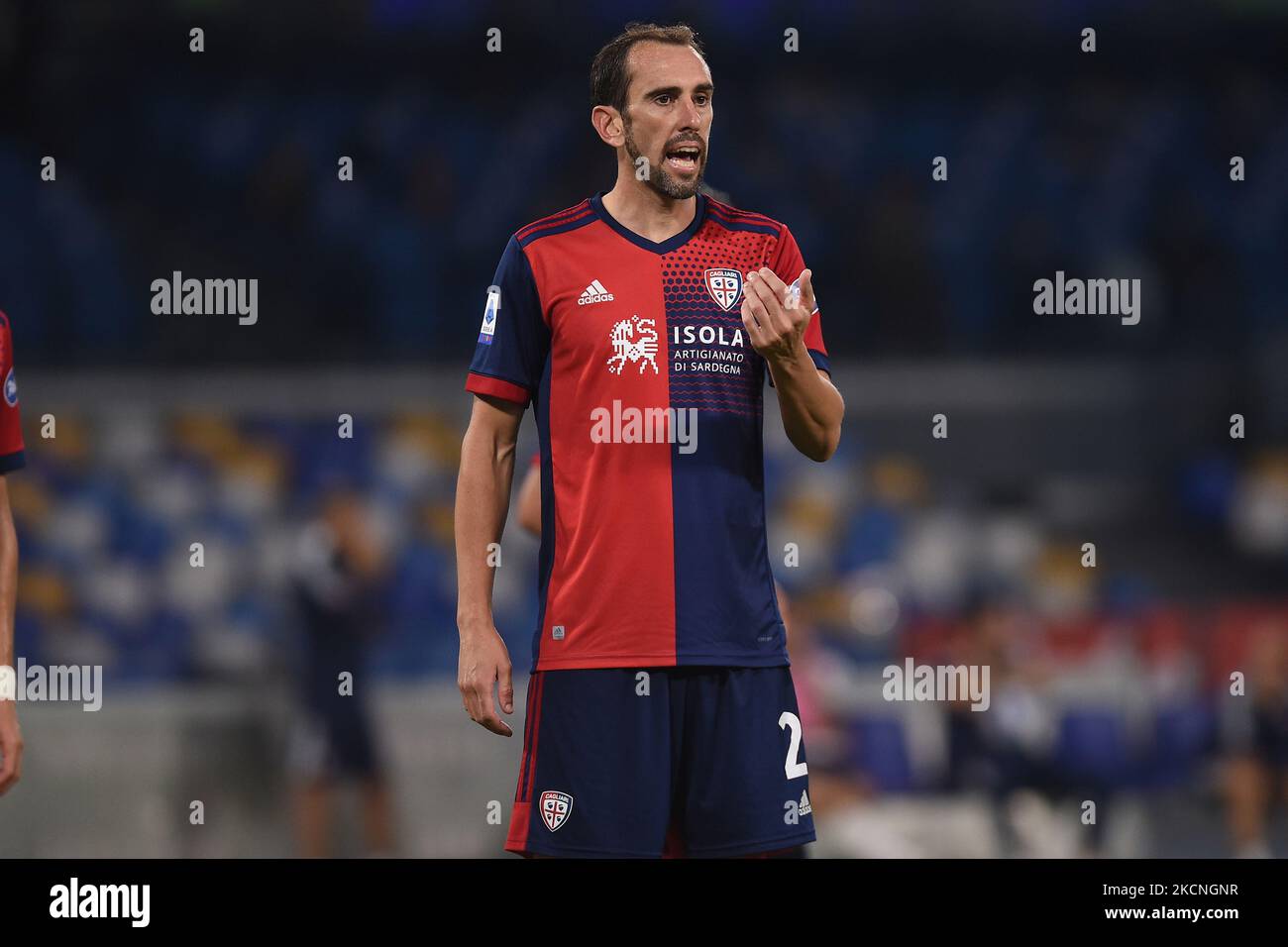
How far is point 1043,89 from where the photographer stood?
12.1 m

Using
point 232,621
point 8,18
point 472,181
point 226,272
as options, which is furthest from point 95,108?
point 232,621

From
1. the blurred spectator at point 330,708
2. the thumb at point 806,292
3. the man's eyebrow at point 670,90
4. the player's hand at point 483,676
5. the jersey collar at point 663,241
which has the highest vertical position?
the man's eyebrow at point 670,90

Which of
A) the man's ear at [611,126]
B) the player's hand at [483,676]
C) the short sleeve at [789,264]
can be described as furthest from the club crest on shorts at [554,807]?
the man's ear at [611,126]

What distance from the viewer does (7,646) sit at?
3346 mm

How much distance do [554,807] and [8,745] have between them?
50.2 inches

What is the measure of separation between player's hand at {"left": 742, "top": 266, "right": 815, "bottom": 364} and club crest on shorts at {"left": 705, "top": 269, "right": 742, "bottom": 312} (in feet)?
0.71

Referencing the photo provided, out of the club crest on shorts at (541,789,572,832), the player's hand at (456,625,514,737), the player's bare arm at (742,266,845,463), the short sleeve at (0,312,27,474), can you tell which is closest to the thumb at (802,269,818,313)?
the player's bare arm at (742,266,845,463)

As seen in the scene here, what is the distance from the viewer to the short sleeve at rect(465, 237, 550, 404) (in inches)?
115

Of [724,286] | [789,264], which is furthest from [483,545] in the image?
[789,264]

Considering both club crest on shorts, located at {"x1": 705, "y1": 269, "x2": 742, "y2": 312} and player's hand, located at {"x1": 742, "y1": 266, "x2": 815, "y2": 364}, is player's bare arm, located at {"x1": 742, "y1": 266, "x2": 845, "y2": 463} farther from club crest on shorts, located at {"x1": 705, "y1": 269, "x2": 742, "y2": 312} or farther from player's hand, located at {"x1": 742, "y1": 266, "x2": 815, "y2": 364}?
club crest on shorts, located at {"x1": 705, "y1": 269, "x2": 742, "y2": 312}

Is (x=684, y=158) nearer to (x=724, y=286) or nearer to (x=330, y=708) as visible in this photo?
(x=724, y=286)

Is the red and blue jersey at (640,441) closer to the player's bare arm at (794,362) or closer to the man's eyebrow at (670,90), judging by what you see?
the player's bare arm at (794,362)

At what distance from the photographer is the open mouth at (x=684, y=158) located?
291 centimetres

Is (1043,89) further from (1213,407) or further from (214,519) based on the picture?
(214,519)
